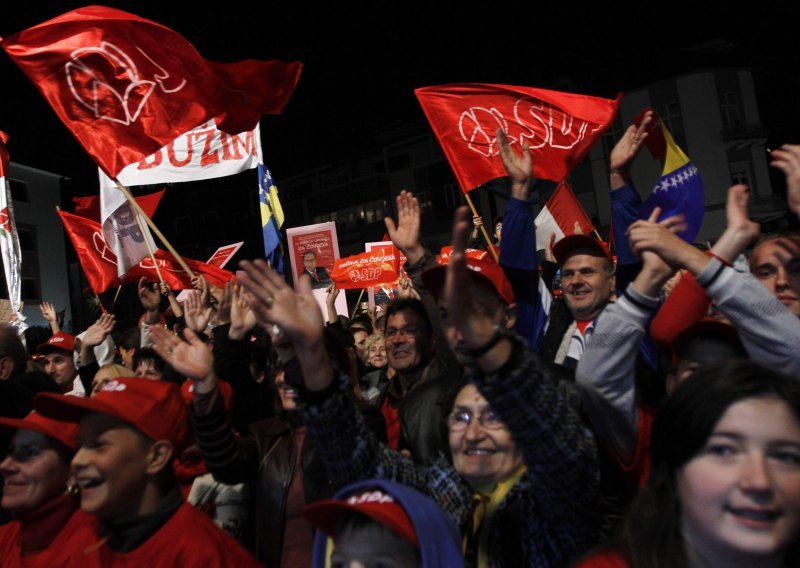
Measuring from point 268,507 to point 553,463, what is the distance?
1.72 metres

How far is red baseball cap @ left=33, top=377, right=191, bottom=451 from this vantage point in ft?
8.89

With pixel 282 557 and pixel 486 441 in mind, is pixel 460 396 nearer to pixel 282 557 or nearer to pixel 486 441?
pixel 486 441

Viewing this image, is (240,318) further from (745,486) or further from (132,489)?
(745,486)

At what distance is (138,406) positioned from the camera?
2787mm

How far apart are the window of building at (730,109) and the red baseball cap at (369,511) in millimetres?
35342

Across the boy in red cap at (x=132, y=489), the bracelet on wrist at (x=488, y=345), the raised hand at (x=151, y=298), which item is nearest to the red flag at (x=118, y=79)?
the raised hand at (x=151, y=298)

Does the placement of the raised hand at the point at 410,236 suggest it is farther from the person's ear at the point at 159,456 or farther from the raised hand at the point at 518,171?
the person's ear at the point at 159,456

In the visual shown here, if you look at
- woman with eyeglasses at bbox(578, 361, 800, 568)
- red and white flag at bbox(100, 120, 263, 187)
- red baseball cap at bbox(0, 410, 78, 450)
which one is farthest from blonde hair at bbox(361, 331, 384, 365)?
woman with eyeglasses at bbox(578, 361, 800, 568)

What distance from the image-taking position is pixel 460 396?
2.43 meters

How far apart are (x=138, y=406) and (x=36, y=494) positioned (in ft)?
2.59

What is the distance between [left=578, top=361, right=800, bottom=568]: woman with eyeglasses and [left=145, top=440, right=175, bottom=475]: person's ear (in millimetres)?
1726

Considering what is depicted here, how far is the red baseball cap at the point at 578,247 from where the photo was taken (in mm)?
3984

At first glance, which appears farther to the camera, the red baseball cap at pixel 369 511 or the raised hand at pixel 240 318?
the raised hand at pixel 240 318

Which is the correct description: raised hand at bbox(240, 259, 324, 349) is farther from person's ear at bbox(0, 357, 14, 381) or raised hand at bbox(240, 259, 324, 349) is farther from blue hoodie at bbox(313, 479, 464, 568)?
person's ear at bbox(0, 357, 14, 381)
